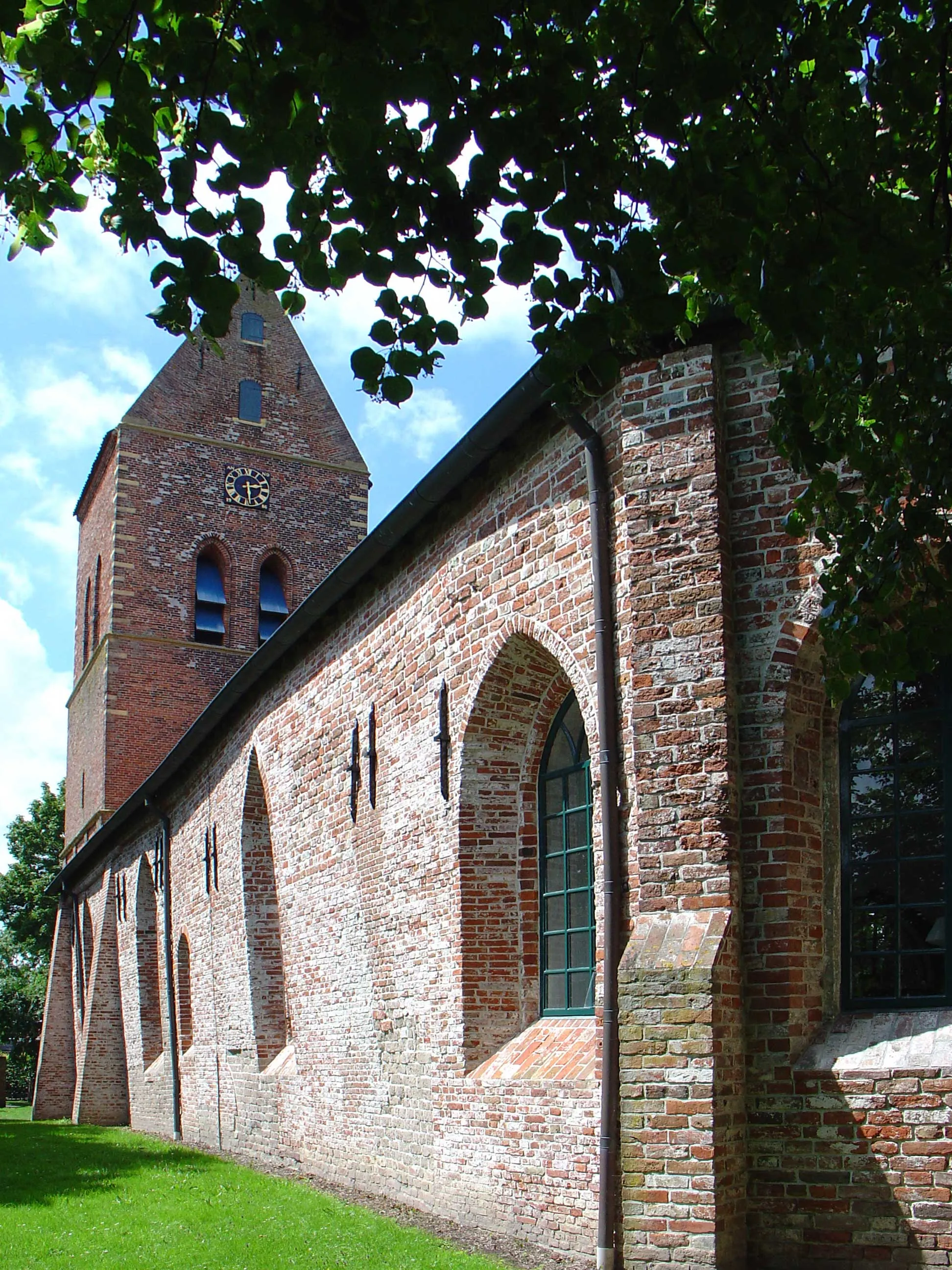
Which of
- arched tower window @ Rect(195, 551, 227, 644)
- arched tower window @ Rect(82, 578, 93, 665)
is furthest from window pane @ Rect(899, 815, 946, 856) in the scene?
arched tower window @ Rect(82, 578, 93, 665)

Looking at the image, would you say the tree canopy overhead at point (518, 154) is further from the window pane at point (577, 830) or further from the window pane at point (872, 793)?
the window pane at point (577, 830)

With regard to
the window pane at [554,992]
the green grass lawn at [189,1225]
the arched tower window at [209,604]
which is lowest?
the green grass lawn at [189,1225]

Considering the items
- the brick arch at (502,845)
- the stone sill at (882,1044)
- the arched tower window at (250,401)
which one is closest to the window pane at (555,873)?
the brick arch at (502,845)

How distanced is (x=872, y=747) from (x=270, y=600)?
934 inches

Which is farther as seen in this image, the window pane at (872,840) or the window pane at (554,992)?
the window pane at (554,992)

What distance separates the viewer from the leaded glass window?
6422 millimetres

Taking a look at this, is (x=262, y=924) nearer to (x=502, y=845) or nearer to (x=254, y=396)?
(x=502, y=845)

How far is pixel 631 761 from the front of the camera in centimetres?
712

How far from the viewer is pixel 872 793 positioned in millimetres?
6789

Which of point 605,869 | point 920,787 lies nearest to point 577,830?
point 605,869

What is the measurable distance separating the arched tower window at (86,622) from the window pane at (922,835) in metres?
26.1

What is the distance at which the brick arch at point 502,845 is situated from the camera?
9016 mm

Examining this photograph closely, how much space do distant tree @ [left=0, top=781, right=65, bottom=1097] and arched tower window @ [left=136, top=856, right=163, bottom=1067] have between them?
19216 mm

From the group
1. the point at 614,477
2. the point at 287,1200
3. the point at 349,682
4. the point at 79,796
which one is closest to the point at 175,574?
the point at 79,796
